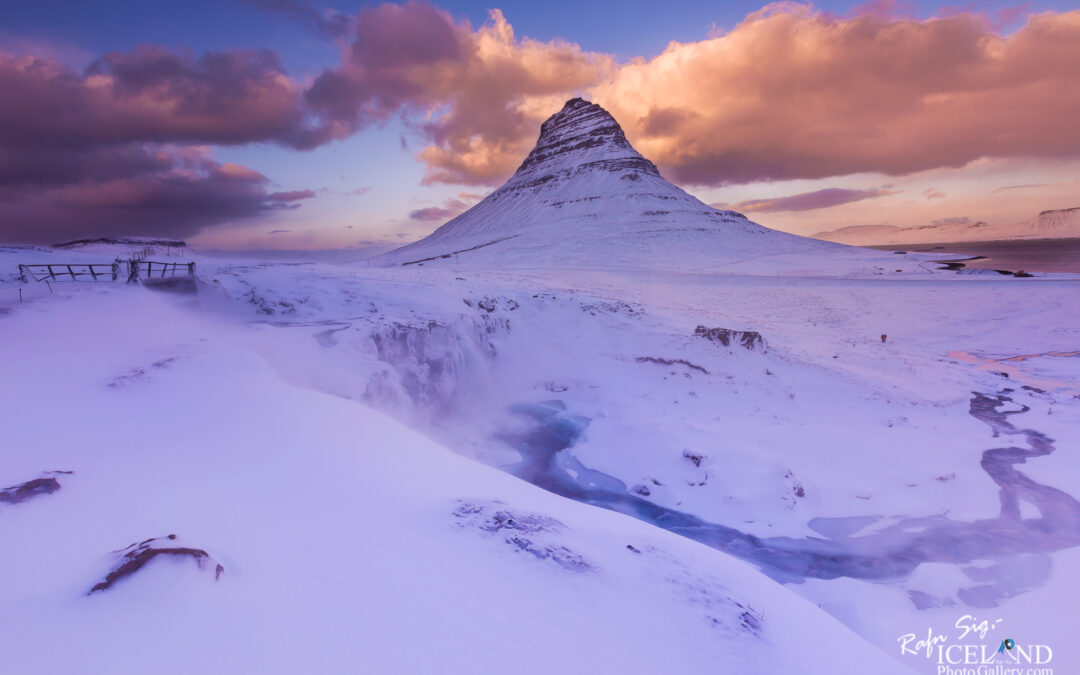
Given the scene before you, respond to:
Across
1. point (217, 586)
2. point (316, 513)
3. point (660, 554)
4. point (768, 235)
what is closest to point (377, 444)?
point (316, 513)

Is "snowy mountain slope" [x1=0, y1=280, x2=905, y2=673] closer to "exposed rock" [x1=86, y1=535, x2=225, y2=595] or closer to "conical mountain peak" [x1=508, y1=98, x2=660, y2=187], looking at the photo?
"exposed rock" [x1=86, y1=535, x2=225, y2=595]

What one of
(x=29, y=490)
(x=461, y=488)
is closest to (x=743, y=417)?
(x=461, y=488)

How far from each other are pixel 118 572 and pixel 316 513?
1.40 m

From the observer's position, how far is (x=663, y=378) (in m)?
14.8

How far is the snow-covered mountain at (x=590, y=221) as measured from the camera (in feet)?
189

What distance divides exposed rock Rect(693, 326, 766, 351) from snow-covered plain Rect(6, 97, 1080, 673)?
11 cm

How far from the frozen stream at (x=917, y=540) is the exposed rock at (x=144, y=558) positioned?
23.4 ft

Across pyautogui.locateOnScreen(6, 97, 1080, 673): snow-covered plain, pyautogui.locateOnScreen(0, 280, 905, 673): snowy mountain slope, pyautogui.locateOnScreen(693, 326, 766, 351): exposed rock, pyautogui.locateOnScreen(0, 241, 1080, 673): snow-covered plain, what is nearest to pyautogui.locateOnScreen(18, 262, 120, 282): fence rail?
pyautogui.locateOnScreen(6, 97, 1080, 673): snow-covered plain

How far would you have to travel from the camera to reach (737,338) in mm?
16531

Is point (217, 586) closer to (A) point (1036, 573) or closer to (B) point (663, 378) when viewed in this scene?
(A) point (1036, 573)

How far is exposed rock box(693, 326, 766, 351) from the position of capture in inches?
643

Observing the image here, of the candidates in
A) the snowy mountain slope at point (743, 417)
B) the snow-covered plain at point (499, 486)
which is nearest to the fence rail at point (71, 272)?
the snow-covered plain at point (499, 486)

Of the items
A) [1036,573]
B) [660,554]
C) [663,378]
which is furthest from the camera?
[663,378]

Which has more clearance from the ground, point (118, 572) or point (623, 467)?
point (118, 572)
